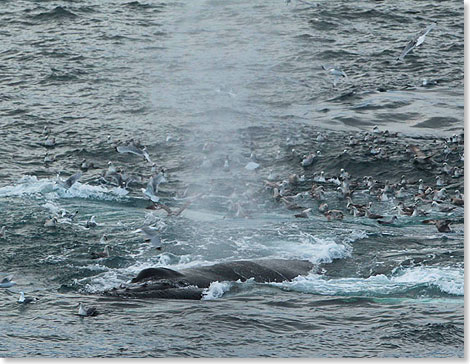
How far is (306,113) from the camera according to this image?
19.0 metres

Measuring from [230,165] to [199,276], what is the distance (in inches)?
229

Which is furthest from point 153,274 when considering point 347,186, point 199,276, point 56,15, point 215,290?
point 56,15

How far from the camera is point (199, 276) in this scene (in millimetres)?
10930

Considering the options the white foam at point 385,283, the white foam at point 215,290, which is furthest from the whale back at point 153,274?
the white foam at point 385,283

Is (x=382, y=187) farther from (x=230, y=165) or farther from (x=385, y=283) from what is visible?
(x=385, y=283)

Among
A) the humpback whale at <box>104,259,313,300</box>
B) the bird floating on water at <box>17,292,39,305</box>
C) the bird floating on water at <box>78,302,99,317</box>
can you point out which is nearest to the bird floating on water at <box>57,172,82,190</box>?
the humpback whale at <box>104,259,313,300</box>

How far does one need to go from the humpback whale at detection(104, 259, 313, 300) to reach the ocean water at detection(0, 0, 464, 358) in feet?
0.61

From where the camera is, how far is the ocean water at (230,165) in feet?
30.8

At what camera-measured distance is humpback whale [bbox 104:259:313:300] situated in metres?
10.3

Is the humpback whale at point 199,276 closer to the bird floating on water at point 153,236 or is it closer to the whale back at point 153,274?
the whale back at point 153,274

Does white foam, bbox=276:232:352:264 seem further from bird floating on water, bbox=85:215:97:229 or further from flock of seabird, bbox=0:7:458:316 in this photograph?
bird floating on water, bbox=85:215:97:229

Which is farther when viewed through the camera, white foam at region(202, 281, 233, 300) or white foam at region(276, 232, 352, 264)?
white foam at region(276, 232, 352, 264)

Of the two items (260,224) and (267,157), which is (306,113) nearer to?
(267,157)

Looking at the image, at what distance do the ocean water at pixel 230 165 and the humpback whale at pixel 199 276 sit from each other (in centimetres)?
19
